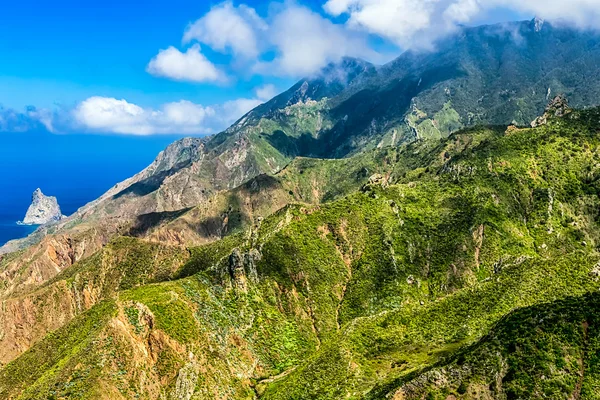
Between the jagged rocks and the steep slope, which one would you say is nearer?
the steep slope

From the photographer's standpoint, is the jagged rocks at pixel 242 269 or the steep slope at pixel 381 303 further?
the jagged rocks at pixel 242 269

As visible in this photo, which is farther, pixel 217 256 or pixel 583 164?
pixel 583 164

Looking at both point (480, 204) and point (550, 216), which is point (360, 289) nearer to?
point (480, 204)

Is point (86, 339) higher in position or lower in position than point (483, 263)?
higher

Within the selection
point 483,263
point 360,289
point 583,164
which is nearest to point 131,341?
point 360,289
